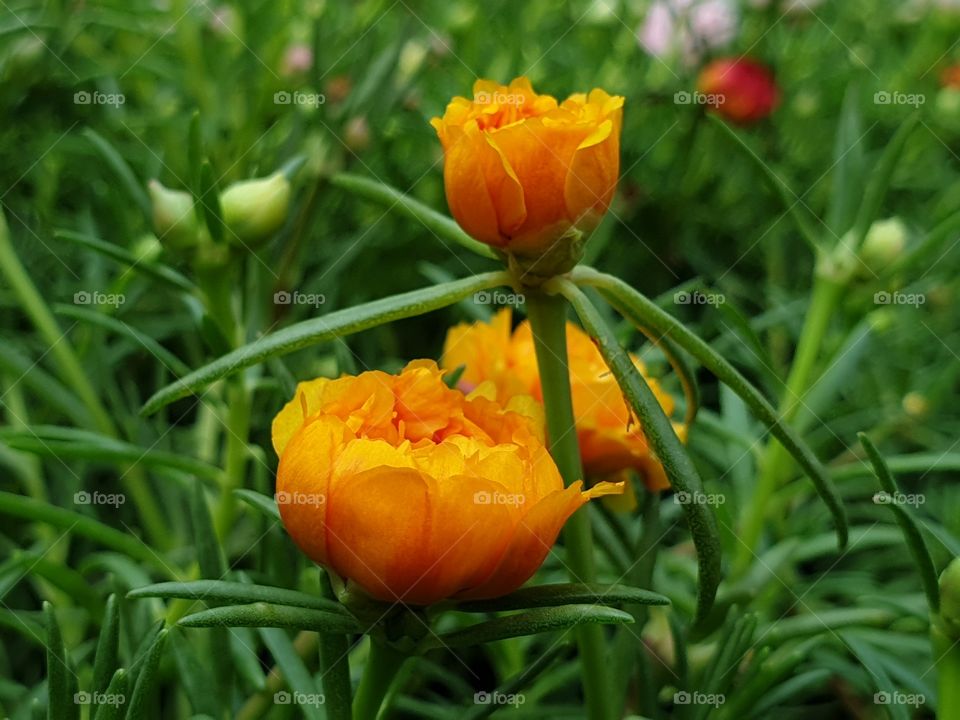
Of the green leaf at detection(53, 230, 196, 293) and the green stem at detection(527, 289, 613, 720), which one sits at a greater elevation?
the green leaf at detection(53, 230, 196, 293)

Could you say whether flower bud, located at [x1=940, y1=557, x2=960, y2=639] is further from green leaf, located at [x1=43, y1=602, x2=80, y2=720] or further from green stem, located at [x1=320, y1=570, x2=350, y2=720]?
green leaf, located at [x1=43, y1=602, x2=80, y2=720]

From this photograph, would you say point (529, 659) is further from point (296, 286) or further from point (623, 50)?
point (623, 50)

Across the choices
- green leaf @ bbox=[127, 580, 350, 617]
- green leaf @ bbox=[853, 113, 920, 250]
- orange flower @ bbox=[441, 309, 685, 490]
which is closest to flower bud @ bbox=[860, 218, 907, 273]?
green leaf @ bbox=[853, 113, 920, 250]

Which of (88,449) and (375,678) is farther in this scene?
(88,449)

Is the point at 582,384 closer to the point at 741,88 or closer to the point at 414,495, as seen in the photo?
the point at 414,495

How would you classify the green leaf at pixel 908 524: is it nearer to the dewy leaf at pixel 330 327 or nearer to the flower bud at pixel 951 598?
the flower bud at pixel 951 598

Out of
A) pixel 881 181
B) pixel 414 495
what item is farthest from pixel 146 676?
pixel 881 181

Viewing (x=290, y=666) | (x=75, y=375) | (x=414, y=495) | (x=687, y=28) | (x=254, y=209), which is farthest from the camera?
(x=687, y=28)
